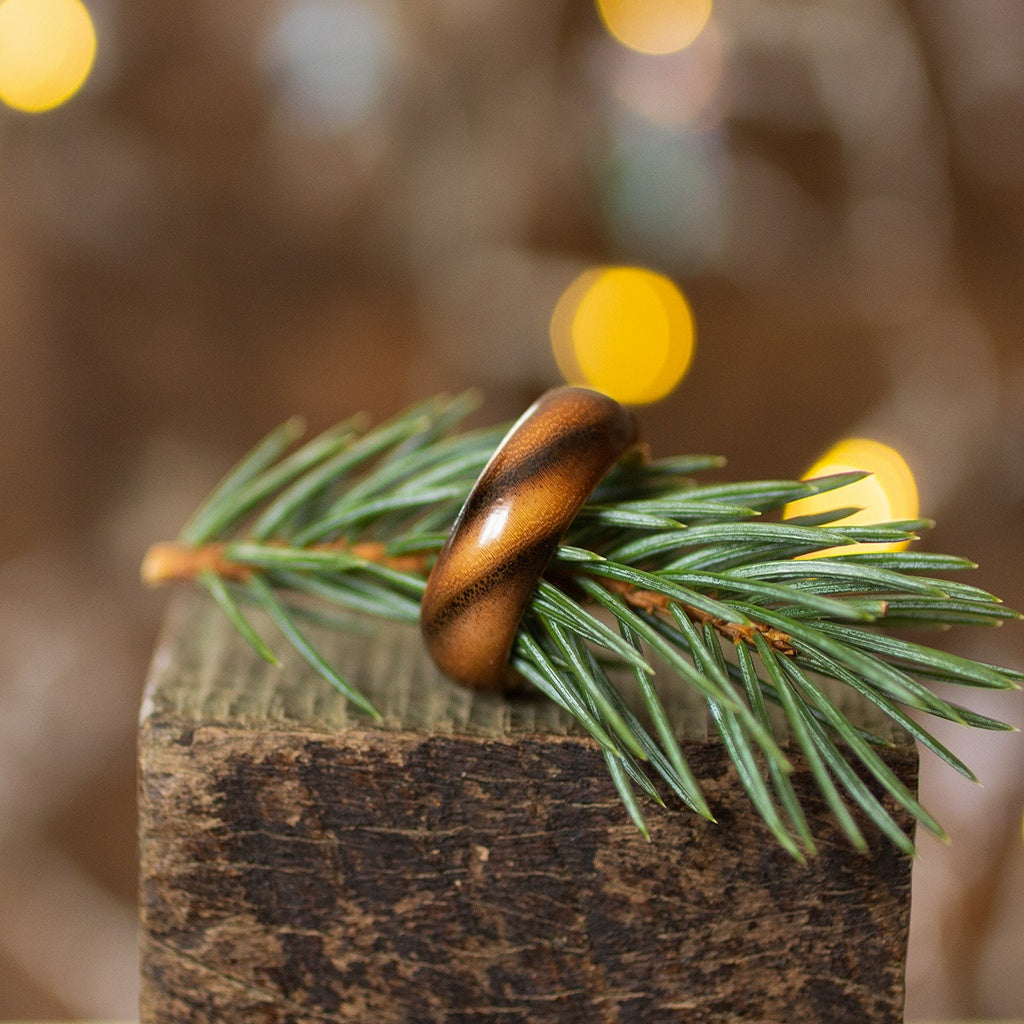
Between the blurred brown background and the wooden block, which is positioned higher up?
the blurred brown background

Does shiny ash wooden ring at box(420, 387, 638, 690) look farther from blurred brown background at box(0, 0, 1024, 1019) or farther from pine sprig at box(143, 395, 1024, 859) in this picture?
blurred brown background at box(0, 0, 1024, 1019)

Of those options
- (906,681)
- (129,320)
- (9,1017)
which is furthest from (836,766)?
(9,1017)

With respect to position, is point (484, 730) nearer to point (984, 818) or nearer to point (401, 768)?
point (401, 768)

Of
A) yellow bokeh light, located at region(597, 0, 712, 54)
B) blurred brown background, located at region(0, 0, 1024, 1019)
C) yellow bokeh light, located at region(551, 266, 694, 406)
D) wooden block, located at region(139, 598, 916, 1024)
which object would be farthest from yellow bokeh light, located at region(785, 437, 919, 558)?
wooden block, located at region(139, 598, 916, 1024)

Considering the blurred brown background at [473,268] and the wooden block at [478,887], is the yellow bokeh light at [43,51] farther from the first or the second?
the wooden block at [478,887]

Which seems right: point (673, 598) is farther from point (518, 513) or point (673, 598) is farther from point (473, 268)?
point (473, 268)

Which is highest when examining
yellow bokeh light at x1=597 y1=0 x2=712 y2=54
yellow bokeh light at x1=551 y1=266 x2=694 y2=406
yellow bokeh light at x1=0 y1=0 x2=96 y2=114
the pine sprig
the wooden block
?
yellow bokeh light at x1=597 y1=0 x2=712 y2=54
